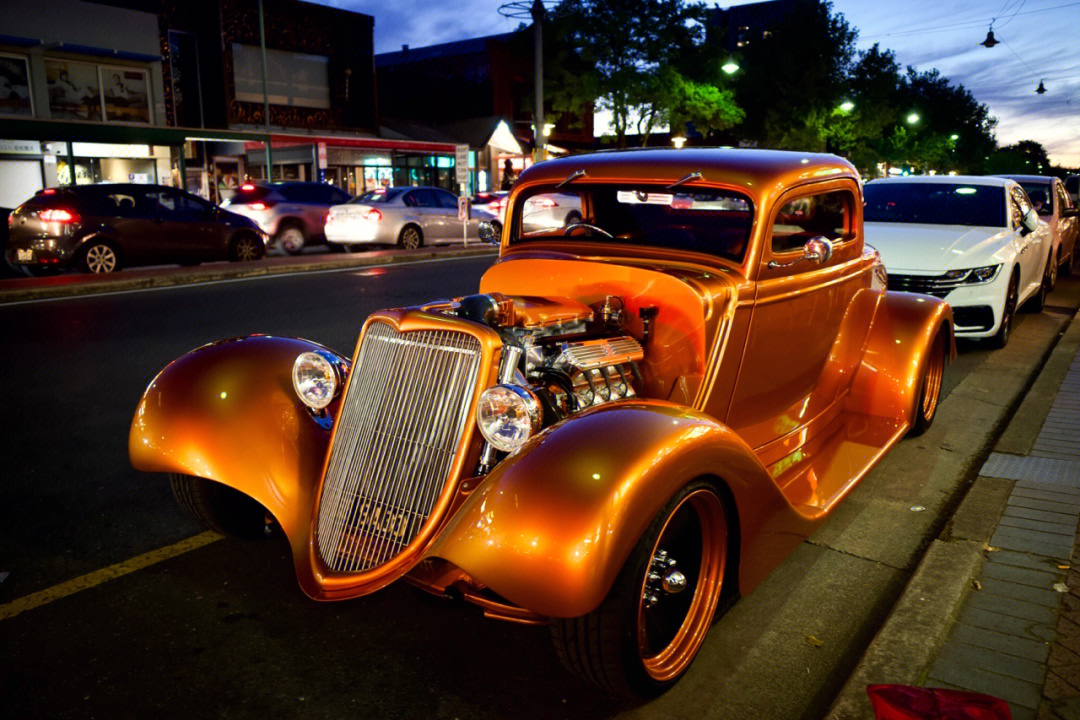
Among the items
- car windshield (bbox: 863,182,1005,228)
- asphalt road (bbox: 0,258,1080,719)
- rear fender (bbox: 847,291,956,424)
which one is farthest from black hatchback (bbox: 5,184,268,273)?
rear fender (bbox: 847,291,956,424)

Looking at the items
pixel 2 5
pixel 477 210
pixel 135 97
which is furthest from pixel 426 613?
pixel 135 97

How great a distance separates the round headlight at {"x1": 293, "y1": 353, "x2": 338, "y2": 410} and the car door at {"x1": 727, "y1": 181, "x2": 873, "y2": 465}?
1729mm

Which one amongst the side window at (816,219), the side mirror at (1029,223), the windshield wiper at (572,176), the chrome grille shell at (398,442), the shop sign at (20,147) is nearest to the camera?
the chrome grille shell at (398,442)

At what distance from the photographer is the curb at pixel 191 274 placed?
11031mm

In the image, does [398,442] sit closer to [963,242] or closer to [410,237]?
[963,242]

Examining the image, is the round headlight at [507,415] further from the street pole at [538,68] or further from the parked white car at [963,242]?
the street pole at [538,68]

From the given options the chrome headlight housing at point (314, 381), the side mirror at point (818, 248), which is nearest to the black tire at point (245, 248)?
the chrome headlight housing at point (314, 381)

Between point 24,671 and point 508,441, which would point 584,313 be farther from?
point 24,671

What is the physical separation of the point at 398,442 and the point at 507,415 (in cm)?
50

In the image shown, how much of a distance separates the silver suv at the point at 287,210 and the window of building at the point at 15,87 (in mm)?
8578

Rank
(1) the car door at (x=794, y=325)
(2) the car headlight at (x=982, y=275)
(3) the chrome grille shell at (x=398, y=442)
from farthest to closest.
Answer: (2) the car headlight at (x=982, y=275) → (1) the car door at (x=794, y=325) → (3) the chrome grille shell at (x=398, y=442)

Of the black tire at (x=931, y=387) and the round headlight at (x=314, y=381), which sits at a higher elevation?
the round headlight at (x=314, y=381)

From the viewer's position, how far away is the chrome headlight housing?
3.28m

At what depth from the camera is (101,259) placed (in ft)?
42.5
